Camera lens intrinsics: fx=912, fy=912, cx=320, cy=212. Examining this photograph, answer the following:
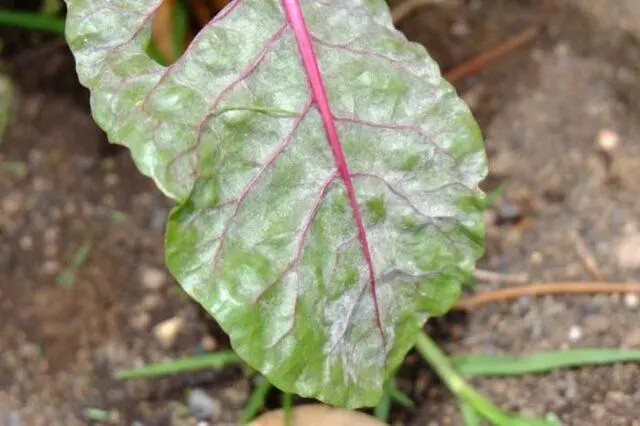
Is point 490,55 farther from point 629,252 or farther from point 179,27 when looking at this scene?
point 179,27

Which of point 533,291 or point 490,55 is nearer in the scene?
point 533,291

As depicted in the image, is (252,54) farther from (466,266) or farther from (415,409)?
(415,409)

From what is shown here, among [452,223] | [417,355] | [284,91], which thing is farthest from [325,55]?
[417,355]

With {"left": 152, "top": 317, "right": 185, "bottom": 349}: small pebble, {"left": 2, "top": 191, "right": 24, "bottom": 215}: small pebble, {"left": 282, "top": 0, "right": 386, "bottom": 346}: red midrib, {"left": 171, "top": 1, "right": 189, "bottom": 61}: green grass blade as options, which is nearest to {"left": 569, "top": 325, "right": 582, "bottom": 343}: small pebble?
{"left": 282, "top": 0, "right": 386, "bottom": 346}: red midrib

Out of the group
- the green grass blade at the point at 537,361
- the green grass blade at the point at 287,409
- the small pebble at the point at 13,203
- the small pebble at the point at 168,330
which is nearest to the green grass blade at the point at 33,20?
the small pebble at the point at 13,203

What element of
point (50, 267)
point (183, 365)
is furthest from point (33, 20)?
point (183, 365)

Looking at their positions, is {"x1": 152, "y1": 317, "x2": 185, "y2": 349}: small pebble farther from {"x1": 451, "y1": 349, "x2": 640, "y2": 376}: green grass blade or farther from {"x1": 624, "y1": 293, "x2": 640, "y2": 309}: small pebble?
{"x1": 624, "y1": 293, "x2": 640, "y2": 309}: small pebble

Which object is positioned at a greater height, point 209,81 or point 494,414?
point 209,81
